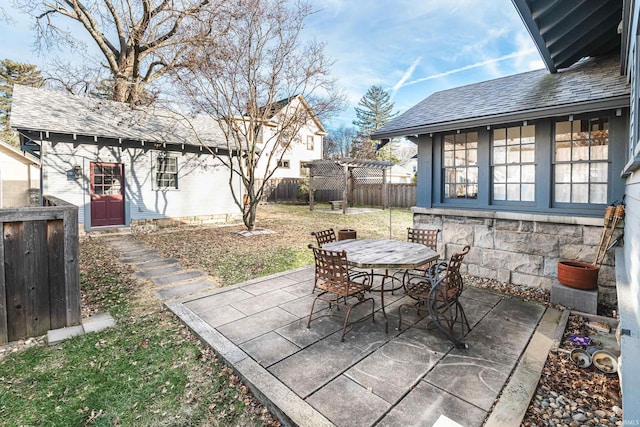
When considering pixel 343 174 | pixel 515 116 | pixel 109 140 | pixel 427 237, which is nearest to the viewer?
pixel 515 116

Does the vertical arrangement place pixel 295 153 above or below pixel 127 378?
above

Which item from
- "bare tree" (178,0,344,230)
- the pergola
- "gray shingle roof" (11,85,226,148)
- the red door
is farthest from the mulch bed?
the pergola

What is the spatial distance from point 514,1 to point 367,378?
4.54 metres

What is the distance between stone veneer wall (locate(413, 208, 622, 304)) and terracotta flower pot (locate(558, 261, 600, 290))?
36cm

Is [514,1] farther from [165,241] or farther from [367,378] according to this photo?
[165,241]

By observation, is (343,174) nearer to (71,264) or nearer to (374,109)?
(71,264)

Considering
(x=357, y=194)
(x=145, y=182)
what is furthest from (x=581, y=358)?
(x=357, y=194)

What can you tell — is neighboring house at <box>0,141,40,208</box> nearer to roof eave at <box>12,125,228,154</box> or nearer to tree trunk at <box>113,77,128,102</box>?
tree trunk at <box>113,77,128,102</box>

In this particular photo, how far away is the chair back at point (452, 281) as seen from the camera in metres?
2.97

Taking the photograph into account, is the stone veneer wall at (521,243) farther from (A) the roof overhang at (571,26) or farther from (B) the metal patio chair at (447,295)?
(A) the roof overhang at (571,26)

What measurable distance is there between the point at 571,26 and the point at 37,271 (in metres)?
7.28

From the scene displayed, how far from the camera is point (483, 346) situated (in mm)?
2893

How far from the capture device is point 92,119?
31.0ft

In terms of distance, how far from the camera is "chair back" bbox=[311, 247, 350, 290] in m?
3.07
